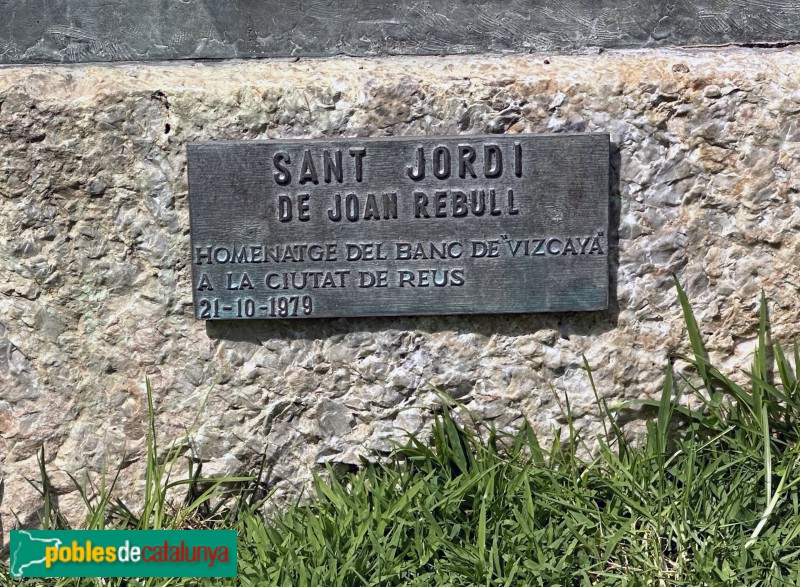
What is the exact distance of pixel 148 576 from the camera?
1765mm

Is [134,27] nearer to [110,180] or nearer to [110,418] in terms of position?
[110,180]

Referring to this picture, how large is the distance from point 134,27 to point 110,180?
1.24 feet

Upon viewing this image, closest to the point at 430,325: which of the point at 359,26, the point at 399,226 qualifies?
the point at 399,226

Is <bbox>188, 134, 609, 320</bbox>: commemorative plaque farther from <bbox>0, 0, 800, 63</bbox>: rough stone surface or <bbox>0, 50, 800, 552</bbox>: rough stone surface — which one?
<bbox>0, 0, 800, 63</bbox>: rough stone surface

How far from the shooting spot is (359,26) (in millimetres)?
1973

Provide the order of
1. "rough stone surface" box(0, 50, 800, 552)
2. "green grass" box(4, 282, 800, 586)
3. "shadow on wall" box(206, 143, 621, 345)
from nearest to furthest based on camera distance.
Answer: "green grass" box(4, 282, 800, 586), "rough stone surface" box(0, 50, 800, 552), "shadow on wall" box(206, 143, 621, 345)

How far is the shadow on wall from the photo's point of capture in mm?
1991

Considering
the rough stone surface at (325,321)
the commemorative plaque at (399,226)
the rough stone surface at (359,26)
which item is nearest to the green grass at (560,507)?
the rough stone surface at (325,321)

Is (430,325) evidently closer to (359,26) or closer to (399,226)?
(399,226)

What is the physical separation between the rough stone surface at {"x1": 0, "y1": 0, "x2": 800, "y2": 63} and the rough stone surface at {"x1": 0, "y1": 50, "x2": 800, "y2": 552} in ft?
0.16

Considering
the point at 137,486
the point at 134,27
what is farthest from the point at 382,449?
the point at 134,27

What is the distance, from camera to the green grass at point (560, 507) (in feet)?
5.59

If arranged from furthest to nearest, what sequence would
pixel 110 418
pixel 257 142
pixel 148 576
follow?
pixel 110 418, pixel 257 142, pixel 148 576

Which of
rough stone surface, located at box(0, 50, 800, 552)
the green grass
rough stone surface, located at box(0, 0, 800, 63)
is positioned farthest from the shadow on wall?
rough stone surface, located at box(0, 0, 800, 63)
